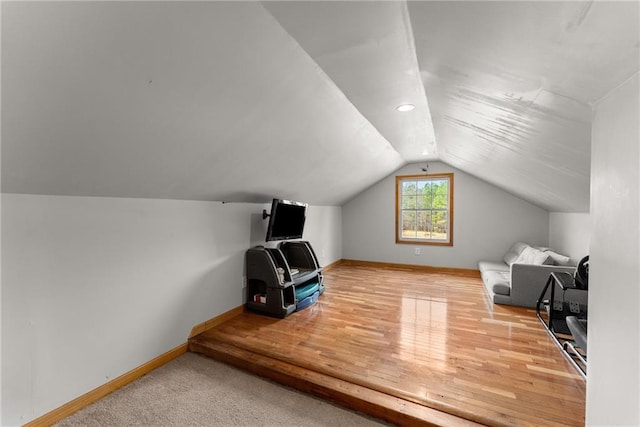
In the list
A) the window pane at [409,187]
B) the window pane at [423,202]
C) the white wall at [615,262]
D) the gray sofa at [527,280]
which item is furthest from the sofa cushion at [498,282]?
the white wall at [615,262]

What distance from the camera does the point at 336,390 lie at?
184 centimetres

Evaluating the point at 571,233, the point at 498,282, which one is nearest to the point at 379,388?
the point at 498,282

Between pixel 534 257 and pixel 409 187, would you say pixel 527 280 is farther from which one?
pixel 409 187

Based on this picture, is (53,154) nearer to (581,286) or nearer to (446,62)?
(446,62)

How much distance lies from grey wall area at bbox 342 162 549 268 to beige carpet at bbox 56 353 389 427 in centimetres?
423

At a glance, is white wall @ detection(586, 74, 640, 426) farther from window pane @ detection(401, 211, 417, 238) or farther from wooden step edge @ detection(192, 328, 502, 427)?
window pane @ detection(401, 211, 417, 238)

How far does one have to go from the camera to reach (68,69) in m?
1.11

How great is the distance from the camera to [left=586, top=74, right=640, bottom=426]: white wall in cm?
83

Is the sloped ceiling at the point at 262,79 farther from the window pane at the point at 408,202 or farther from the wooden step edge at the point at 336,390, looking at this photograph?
the window pane at the point at 408,202

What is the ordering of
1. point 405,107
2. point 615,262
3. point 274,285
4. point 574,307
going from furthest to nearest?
point 274,285 < point 574,307 < point 405,107 < point 615,262

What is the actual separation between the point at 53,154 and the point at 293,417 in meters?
2.11

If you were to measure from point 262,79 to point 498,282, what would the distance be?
3.78m

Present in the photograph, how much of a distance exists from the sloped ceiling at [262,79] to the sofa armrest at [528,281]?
49.0 inches

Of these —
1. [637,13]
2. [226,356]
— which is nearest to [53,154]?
[226,356]
